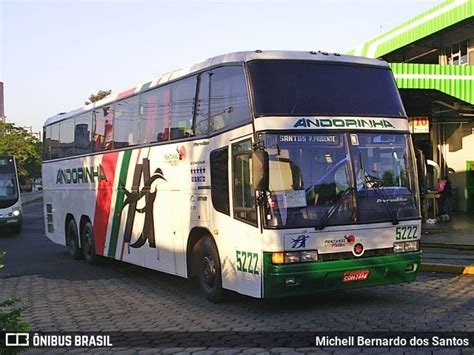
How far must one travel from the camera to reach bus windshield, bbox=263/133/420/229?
291 inches

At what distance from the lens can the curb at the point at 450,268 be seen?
1112 centimetres

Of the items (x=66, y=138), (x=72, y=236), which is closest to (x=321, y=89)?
(x=66, y=138)

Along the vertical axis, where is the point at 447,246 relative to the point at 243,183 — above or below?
below

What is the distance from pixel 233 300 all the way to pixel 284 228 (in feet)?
Answer: 6.58

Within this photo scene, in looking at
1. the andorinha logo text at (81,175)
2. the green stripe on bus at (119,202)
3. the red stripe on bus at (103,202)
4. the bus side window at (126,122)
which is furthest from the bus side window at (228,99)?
the andorinha logo text at (81,175)

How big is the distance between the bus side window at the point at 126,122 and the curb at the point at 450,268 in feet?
20.7

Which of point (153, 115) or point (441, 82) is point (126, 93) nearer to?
point (153, 115)

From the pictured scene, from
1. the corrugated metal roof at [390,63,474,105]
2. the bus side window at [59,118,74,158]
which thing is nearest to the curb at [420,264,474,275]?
the corrugated metal roof at [390,63,474,105]

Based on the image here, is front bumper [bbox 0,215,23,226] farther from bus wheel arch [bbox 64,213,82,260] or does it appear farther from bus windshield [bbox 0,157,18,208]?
bus wheel arch [bbox 64,213,82,260]

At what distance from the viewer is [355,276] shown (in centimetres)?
766

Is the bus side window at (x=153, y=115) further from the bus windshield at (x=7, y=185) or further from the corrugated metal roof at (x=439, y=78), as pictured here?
the bus windshield at (x=7, y=185)

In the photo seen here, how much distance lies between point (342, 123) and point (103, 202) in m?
7.01

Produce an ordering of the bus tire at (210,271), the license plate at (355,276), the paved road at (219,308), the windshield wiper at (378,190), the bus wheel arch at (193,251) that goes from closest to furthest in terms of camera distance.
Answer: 1. the paved road at (219,308)
2. the license plate at (355,276)
3. the windshield wiper at (378,190)
4. the bus tire at (210,271)
5. the bus wheel arch at (193,251)

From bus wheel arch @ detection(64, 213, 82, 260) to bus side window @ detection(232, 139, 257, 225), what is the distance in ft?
27.1
